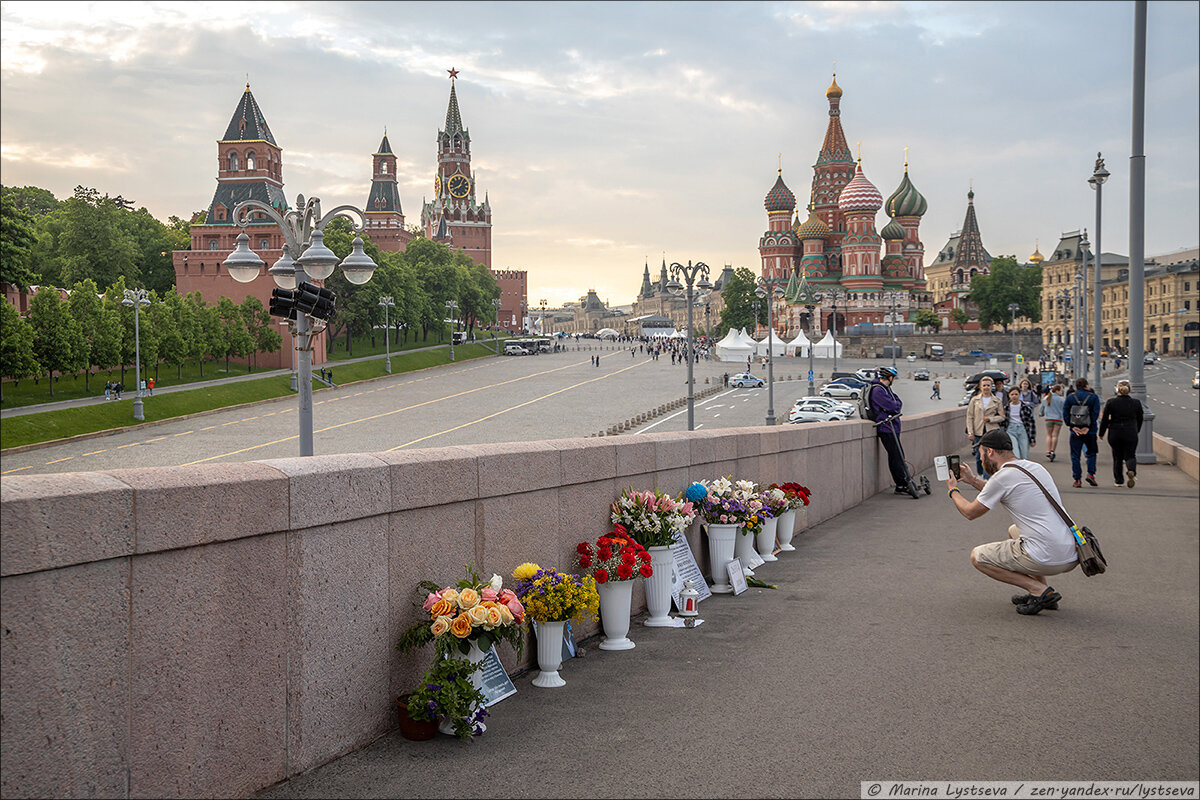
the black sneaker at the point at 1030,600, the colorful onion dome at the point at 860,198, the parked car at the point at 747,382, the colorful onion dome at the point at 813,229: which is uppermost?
the colorful onion dome at the point at 860,198

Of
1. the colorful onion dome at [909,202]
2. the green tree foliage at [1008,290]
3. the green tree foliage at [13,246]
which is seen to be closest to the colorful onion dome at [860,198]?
the colorful onion dome at [909,202]

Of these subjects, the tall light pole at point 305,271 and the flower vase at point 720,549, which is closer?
the flower vase at point 720,549

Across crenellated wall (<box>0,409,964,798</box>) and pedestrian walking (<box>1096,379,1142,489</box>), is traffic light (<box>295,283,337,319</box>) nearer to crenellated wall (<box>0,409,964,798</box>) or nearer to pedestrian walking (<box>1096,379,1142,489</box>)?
crenellated wall (<box>0,409,964,798</box>)

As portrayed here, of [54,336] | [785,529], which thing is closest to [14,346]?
[54,336]

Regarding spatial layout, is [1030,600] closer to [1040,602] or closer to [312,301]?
[1040,602]

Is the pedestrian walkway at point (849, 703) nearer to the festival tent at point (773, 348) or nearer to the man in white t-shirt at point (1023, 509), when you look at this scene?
the man in white t-shirt at point (1023, 509)

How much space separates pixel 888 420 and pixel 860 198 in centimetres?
12156

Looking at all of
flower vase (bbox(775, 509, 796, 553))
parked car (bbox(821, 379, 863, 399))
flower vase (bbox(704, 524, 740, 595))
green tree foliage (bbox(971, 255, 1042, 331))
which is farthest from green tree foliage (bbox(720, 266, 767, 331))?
flower vase (bbox(704, 524, 740, 595))

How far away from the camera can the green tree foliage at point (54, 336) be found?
51531mm

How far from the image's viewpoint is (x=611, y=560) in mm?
7848

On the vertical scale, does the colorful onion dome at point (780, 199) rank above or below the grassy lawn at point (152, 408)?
above

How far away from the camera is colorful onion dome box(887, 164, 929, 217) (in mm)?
143375

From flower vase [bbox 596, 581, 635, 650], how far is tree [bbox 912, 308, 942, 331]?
439ft

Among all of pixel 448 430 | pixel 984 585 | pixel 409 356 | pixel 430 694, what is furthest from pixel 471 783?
pixel 409 356
